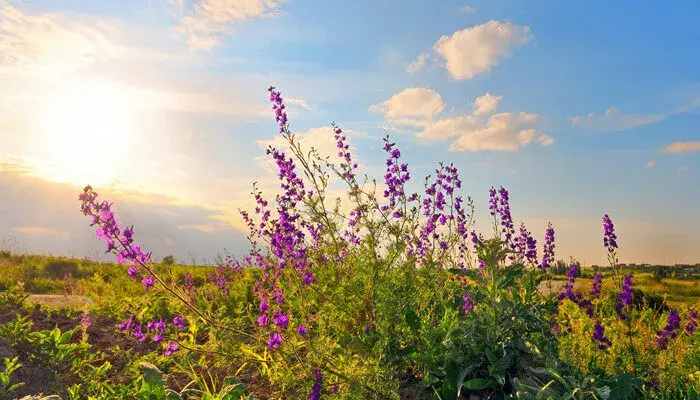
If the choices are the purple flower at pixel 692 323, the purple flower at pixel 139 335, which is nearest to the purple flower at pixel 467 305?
the purple flower at pixel 139 335

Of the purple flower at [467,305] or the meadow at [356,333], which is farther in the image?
the purple flower at [467,305]

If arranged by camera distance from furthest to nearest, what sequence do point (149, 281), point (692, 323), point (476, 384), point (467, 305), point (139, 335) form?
1. point (692, 323)
2. point (467, 305)
3. point (139, 335)
4. point (149, 281)
5. point (476, 384)

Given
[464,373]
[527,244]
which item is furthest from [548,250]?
[464,373]

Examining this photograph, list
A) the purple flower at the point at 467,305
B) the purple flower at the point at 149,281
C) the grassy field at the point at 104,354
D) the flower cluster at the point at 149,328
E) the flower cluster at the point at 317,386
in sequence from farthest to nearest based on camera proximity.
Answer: the purple flower at the point at 467,305 < the grassy field at the point at 104,354 < the flower cluster at the point at 149,328 < the purple flower at the point at 149,281 < the flower cluster at the point at 317,386

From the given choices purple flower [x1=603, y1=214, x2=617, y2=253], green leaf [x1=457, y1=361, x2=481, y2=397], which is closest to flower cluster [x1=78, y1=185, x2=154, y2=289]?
green leaf [x1=457, y1=361, x2=481, y2=397]

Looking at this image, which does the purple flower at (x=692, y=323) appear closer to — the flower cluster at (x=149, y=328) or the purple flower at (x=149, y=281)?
the flower cluster at (x=149, y=328)

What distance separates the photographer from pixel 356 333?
4508 millimetres

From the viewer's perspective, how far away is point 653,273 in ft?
42.7

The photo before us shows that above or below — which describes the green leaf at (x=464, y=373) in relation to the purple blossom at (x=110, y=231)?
below

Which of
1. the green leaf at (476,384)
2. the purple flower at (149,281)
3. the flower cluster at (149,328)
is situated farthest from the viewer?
the flower cluster at (149,328)

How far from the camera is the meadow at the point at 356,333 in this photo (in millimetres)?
3184

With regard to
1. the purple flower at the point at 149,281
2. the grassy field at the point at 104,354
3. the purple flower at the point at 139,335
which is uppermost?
the purple flower at the point at 149,281

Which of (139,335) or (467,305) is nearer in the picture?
(139,335)

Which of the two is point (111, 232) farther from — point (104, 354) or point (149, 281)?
point (104, 354)
